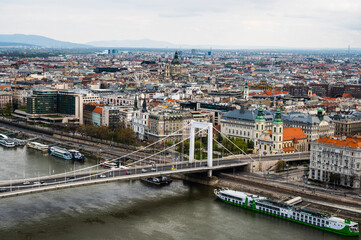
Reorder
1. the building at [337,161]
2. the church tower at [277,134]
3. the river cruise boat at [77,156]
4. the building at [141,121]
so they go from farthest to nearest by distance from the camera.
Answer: the building at [141,121], the river cruise boat at [77,156], the church tower at [277,134], the building at [337,161]

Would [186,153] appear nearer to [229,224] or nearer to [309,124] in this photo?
[309,124]

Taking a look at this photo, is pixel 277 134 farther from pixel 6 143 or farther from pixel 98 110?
pixel 6 143

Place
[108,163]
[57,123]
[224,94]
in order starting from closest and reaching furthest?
[108,163]
[57,123]
[224,94]

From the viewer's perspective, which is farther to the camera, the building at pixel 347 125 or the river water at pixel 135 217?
the building at pixel 347 125

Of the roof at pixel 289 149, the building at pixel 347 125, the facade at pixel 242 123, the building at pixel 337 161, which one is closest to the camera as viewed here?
the building at pixel 337 161

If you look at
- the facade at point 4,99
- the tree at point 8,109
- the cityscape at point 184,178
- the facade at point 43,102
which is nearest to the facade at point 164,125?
the cityscape at point 184,178

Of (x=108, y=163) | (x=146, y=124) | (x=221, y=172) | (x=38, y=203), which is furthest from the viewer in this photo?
(x=146, y=124)

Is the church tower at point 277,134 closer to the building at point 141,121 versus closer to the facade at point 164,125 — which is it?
the facade at point 164,125

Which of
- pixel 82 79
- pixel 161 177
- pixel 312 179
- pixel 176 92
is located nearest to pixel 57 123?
pixel 176 92
